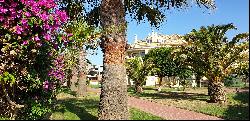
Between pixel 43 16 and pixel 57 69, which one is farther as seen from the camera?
pixel 57 69

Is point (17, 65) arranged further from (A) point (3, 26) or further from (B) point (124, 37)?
(B) point (124, 37)

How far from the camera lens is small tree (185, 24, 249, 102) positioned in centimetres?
2175

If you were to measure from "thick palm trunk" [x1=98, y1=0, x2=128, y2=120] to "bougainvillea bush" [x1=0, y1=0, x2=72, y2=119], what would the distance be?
1395mm

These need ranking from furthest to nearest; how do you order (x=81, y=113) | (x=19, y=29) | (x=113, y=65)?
(x=81, y=113), (x=113, y=65), (x=19, y=29)

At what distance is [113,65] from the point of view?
40.1 feet

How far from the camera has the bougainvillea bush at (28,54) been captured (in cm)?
1191

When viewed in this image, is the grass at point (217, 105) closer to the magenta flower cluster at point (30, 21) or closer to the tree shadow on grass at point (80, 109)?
the tree shadow on grass at point (80, 109)

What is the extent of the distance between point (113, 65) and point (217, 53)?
11.1 m

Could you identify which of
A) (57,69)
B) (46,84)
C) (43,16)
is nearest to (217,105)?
(57,69)

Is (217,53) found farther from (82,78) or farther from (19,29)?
(19,29)

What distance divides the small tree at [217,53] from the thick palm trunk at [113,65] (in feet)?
33.7

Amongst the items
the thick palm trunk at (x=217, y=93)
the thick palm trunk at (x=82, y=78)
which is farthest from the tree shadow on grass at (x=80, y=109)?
the thick palm trunk at (x=82, y=78)

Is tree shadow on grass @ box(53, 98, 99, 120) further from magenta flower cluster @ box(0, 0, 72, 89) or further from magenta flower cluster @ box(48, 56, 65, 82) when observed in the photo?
magenta flower cluster @ box(0, 0, 72, 89)

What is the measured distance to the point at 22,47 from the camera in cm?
1198
